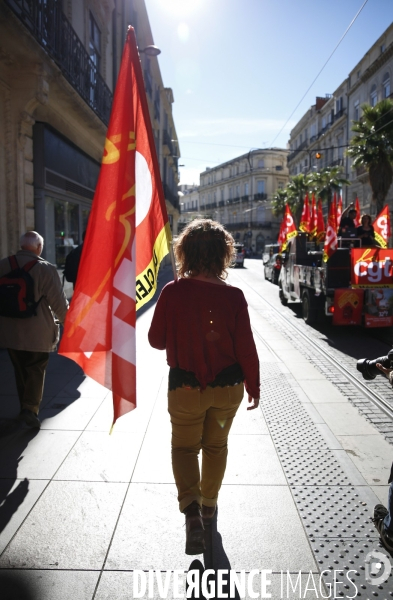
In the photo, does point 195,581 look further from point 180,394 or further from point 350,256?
point 350,256

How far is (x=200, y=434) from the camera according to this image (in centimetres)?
273

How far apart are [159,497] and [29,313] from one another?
1994mm

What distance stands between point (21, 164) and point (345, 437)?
742cm

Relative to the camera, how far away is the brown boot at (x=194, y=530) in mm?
2553

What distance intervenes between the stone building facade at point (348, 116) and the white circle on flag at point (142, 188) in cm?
2085

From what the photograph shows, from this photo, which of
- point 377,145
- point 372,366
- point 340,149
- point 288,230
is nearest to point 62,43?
point 288,230

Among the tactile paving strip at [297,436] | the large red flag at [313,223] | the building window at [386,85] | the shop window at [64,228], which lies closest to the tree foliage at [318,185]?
the building window at [386,85]

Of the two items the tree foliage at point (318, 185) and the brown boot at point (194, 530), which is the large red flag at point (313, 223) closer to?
the brown boot at point (194, 530)

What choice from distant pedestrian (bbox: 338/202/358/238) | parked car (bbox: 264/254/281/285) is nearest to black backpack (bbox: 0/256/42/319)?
distant pedestrian (bbox: 338/202/358/238)

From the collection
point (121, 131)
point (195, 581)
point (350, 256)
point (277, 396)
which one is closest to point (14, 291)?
point (121, 131)

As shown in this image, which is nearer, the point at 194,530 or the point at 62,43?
the point at 194,530

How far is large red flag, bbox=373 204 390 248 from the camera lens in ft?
36.9

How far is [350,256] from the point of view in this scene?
9.54 metres

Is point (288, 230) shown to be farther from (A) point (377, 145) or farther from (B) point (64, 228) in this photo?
(A) point (377, 145)
